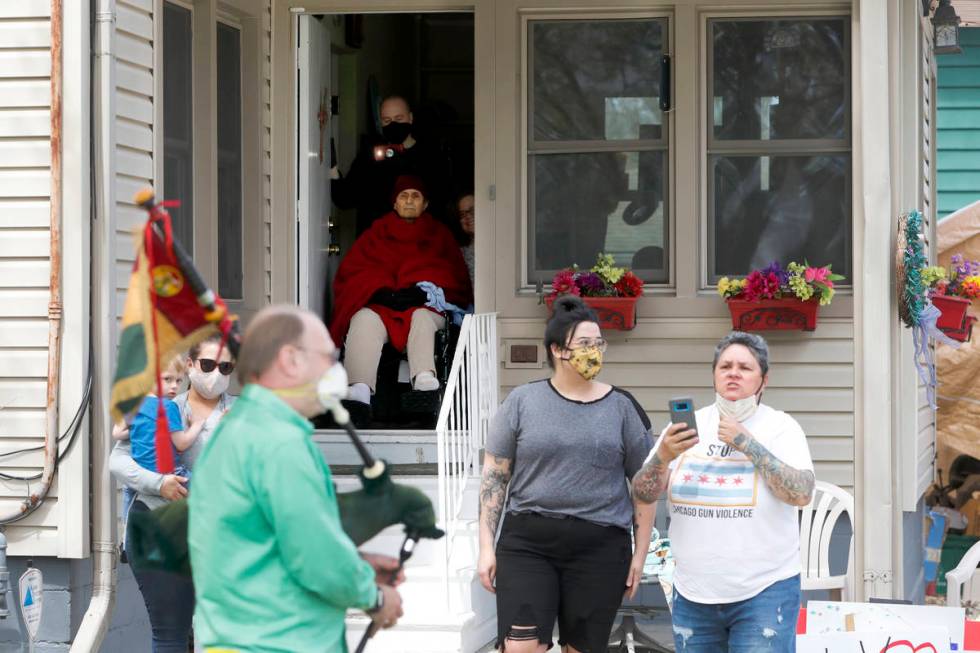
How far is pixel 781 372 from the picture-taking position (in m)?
7.85

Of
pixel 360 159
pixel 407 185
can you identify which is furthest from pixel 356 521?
pixel 360 159

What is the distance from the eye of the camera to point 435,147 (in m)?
8.89

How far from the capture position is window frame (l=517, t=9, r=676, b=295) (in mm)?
8000

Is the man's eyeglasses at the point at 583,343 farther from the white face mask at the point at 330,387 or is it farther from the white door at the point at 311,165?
the white door at the point at 311,165

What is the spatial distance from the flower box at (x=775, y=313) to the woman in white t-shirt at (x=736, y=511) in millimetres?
2836

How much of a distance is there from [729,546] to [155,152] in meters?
3.34

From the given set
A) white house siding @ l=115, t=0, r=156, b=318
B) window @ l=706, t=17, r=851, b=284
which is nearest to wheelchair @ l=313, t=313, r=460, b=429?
window @ l=706, t=17, r=851, b=284

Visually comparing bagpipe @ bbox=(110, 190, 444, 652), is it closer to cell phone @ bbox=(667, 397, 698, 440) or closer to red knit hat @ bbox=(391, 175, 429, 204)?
cell phone @ bbox=(667, 397, 698, 440)

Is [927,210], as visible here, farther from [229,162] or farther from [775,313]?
[229,162]

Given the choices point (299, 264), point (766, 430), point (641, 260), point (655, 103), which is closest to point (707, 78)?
point (655, 103)

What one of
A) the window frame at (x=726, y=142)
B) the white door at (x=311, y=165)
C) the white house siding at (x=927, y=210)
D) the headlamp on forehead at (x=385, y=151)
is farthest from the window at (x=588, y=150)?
the white house siding at (x=927, y=210)

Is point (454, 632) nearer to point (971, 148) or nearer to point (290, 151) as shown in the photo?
point (290, 151)

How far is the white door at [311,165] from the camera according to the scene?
26.5ft

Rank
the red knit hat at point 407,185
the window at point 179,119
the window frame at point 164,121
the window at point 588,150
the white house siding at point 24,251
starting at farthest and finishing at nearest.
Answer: the red knit hat at point 407,185 → the window at point 588,150 → the window at point 179,119 → the window frame at point 164,121 → the white house siding at point 24,251
